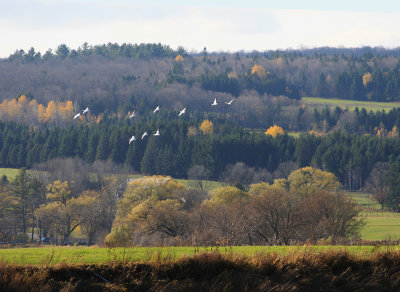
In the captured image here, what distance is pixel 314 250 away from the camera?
2156cm

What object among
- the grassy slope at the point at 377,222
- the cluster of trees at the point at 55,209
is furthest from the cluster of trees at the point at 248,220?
the cluster of trees at the point at 55,209

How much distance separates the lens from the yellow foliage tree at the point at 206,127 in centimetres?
18962

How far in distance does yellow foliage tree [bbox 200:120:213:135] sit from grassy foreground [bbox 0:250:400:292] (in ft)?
550

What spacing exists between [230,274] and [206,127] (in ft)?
567

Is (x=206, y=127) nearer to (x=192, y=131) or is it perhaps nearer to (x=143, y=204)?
(x=192, y=131)

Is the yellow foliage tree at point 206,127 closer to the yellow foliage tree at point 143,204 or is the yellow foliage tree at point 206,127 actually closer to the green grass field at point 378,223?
the green grass field at point 378,223

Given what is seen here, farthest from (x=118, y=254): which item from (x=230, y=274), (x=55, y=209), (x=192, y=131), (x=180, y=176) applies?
(x=192, y=131)

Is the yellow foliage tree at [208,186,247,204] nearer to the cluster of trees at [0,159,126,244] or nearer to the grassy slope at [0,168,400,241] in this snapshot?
the cluster of trees at [0,159,126,244]

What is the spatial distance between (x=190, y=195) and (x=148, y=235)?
3240 centimetres

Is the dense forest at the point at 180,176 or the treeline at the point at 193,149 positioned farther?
the treeline at the point at 193,149

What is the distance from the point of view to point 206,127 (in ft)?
630

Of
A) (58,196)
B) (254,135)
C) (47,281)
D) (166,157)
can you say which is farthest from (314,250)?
(254,135)

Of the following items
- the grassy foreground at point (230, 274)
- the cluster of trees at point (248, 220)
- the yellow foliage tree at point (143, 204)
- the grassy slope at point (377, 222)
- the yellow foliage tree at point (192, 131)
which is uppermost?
the grassy foreground at point (230, 274)

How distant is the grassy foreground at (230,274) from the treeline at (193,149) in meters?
141
